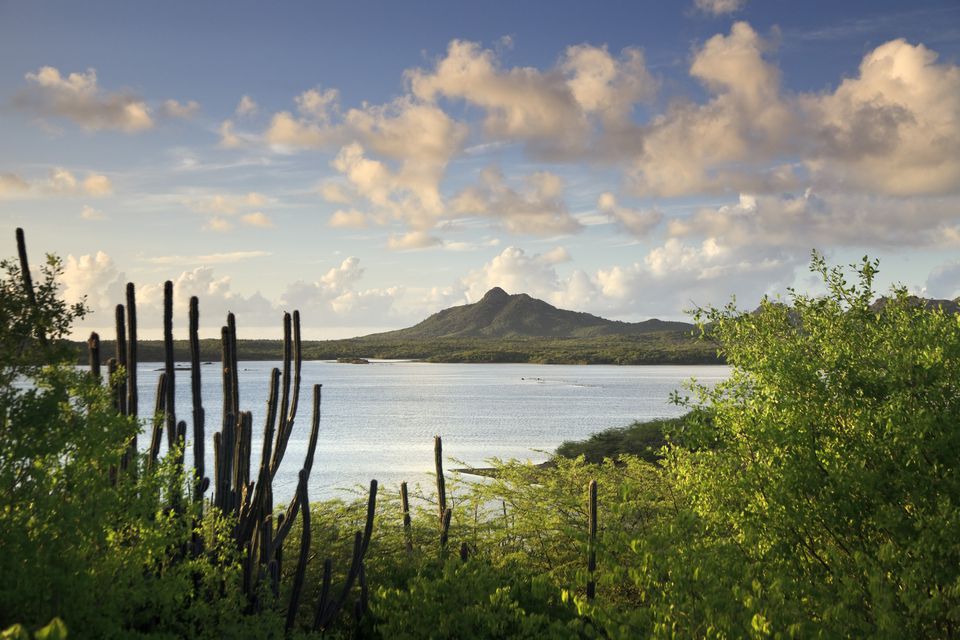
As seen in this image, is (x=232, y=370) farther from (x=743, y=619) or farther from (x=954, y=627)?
(x=954, y=627)

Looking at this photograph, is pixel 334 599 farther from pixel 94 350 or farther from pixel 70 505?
pixel 70 505

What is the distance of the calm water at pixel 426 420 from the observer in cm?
3809

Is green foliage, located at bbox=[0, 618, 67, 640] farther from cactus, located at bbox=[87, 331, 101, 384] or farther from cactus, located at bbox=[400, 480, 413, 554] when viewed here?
cactus, located at bbox=[400, 480, 413, 554]

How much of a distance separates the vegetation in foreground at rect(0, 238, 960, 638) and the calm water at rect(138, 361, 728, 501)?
40.7 ft

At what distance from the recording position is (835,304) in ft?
49.8

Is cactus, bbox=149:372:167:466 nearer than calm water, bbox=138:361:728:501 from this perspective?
Yes

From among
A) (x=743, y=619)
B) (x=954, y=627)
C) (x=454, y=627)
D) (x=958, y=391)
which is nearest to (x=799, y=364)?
(x=958, y=391)

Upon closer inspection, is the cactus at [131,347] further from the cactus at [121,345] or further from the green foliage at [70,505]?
the green foliage at [70,505]

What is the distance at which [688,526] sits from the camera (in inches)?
373

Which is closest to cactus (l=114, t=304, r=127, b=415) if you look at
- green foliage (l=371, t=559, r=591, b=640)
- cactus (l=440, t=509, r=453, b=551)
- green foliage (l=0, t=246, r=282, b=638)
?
green foliage (l=0, t=246, r=282, b=638)

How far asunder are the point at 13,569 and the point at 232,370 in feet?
16.6

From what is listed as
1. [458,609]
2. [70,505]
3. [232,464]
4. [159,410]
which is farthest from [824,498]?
[159,410]

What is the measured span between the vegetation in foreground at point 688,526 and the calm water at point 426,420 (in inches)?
489

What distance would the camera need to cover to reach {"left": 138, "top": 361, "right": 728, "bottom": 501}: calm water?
1500 inches
